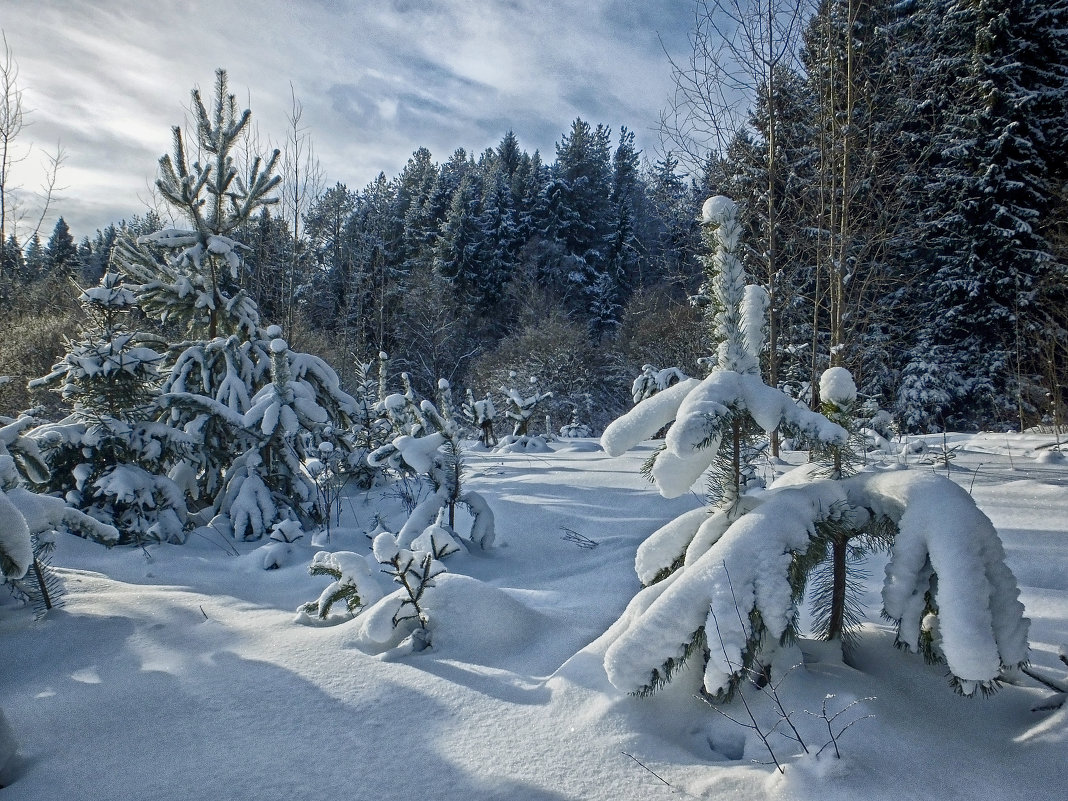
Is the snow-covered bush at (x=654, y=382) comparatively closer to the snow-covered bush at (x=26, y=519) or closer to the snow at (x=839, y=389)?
the snow at (x=839, y=389)

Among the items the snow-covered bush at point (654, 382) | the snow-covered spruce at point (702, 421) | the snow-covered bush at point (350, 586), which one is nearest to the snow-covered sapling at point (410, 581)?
the snow-covered bush at point (350, 586)

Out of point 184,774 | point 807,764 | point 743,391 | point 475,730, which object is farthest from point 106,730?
point 743,391

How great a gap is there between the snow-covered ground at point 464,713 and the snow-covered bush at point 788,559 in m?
0.17

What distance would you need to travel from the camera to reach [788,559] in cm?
173

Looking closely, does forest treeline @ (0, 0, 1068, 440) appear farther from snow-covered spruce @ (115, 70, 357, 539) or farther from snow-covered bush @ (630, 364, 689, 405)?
snow-covered spruce @ (115, 70, 357, 539)

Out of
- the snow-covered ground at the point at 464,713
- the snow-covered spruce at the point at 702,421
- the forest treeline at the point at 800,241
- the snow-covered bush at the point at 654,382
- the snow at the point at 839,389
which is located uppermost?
the forest treeline at the point at 800,241

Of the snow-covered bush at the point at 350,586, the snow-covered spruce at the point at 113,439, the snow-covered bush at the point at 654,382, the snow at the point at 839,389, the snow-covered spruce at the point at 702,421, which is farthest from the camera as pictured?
the snow-covered bush at the point at 654,382

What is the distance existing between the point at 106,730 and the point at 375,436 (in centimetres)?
621

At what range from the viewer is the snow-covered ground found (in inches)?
62.9

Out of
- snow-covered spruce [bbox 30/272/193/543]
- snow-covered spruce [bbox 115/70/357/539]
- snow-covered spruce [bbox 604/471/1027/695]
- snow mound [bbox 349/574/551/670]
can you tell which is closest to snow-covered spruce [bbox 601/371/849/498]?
snow-covered spruce [bbox 604/471/1027/695]

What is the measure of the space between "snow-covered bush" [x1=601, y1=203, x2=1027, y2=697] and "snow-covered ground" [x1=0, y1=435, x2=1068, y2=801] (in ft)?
0.55

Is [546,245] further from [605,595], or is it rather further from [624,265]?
[605,595]

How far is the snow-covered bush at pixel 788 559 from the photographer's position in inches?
63.8

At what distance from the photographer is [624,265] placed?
32875mm
